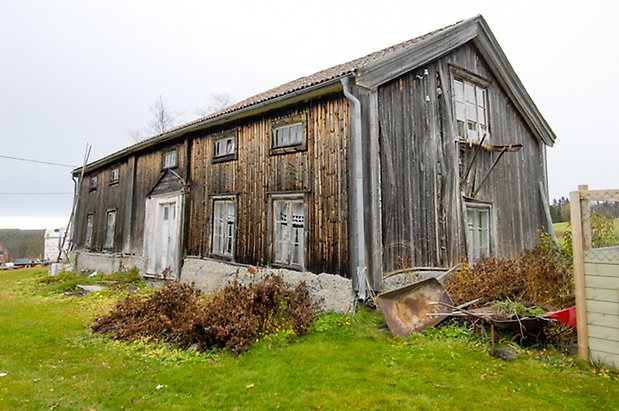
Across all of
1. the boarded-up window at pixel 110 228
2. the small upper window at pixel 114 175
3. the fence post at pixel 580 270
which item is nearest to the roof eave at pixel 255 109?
the small upper window at pixel 114 175

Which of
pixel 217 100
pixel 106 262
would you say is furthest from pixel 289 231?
pixel 217 100

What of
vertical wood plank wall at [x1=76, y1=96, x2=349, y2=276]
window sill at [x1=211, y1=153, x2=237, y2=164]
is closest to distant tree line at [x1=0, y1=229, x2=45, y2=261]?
vertical wood plank wall at [x1=76, y1=96, x2=349, y2=276]

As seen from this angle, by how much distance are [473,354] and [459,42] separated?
796cm

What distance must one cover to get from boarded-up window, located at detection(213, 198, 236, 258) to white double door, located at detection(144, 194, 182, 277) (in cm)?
182

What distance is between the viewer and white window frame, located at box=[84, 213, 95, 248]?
1822 cm

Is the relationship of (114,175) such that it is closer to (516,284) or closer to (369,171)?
(369,171)

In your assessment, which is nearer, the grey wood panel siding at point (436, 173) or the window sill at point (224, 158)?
the grey wood panel siding at point (436, 173)

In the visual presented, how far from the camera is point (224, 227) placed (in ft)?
35.1

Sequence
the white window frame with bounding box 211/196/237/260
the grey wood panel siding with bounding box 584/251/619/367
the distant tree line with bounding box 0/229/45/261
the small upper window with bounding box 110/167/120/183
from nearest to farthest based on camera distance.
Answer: the grey wood panel siding with bounding box 584/251/619/367 → the white window frame with bounding box 211/196/237/260 → the small upper window with bounding box 110/167/120/183 → the distant tree line with bounding box 0/229/45/261

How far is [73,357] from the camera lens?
5.58 m

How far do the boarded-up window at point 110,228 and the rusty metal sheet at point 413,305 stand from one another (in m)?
13.7

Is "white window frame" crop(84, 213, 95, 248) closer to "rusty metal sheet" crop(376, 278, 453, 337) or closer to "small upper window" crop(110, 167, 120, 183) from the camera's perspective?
"small upper window" crop(110, 167, 120, 183)

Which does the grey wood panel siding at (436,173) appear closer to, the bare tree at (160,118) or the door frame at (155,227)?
the door frame at (155,227)

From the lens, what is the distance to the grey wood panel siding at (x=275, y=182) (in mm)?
7691
